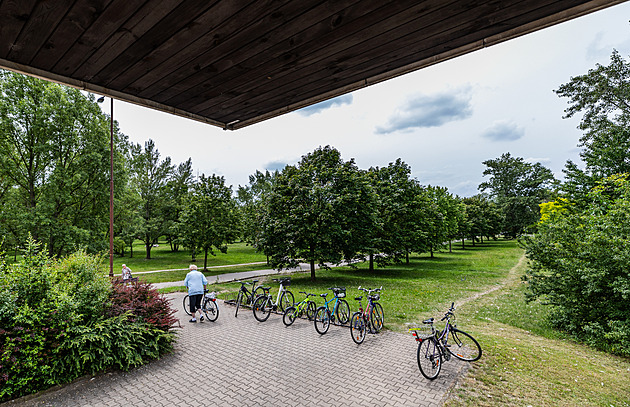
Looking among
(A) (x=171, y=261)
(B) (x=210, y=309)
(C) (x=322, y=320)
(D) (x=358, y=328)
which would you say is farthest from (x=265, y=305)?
(A) (x=171, y=261)

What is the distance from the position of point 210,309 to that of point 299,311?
9.63ft

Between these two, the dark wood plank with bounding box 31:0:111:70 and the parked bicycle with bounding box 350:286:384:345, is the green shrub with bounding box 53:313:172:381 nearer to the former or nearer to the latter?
the parked bicycle with bounding box 350:286:384:345

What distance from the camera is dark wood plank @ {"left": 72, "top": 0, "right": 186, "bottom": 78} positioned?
63.9 inches

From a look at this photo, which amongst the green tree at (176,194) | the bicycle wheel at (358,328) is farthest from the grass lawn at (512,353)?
the green tree at (176,194)

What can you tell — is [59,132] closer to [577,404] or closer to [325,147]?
[325,147]

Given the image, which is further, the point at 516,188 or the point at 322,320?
the point at 516,188

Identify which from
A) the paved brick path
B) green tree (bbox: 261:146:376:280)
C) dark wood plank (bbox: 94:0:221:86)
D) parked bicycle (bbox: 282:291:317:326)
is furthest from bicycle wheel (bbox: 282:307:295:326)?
dark wood plank (bbox: 94:0:221:86)

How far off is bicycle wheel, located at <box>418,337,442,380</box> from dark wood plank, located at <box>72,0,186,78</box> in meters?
6.20

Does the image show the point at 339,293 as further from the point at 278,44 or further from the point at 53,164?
the point at 53,164

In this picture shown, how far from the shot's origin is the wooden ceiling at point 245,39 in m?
1.63

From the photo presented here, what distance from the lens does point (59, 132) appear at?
2077 cm

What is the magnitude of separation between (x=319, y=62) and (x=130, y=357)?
22.3 ft

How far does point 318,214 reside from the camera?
54.2 ft

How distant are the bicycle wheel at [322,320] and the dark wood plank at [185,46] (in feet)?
24.4
